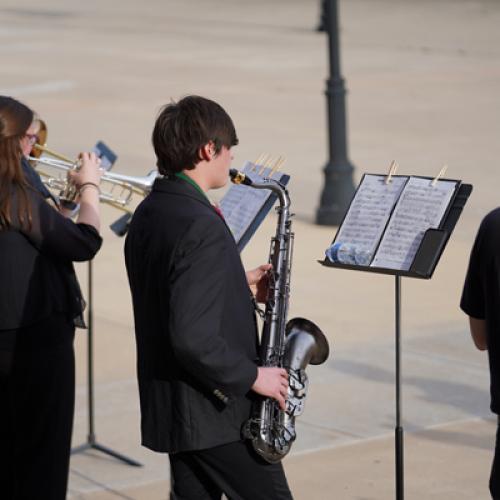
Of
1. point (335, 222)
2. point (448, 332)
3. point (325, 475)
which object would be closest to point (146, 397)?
point (325, 475)

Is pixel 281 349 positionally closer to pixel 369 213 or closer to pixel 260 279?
pixel 260 279

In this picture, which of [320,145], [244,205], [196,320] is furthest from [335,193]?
[196,320]

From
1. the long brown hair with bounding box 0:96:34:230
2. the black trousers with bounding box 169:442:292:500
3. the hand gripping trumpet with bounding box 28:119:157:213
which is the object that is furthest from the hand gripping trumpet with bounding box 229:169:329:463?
the hand gripping trumpet with bounding box 28:119:157:213

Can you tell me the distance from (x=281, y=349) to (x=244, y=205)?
3.61 ft

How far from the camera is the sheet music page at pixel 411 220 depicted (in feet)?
14.4

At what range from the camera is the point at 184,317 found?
3.50m

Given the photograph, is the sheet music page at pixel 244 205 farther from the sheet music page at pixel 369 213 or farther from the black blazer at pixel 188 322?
the black blazer at pixel 188 322

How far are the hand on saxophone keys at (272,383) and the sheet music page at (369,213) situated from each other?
2.84ft

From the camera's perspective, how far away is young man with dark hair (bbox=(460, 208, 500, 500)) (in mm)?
3787

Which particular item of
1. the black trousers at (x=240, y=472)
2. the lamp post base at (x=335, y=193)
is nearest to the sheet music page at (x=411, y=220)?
the black trousers at (x=240, y=472)

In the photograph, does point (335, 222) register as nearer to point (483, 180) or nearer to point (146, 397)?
point (483, 180)

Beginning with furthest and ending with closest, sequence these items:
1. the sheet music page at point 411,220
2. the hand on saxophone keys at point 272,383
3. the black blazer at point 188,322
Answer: the sheet music page at point 411,220 < the hand on saxophone keys at point 272,383 < the black blazer at point 188,322

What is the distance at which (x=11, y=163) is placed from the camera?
4211 millimetres

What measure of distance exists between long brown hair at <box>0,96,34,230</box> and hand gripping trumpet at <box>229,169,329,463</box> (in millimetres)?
822
